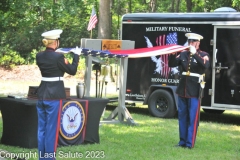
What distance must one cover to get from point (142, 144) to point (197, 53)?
183cm

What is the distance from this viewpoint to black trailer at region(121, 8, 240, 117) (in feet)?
42.8

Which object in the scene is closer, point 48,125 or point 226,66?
point 48,125

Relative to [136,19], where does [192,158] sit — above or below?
below

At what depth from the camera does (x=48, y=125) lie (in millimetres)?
7750

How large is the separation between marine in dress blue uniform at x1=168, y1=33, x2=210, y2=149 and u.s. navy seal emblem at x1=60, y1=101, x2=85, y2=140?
5.54 ft

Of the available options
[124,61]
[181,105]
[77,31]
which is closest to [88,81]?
[124,61]

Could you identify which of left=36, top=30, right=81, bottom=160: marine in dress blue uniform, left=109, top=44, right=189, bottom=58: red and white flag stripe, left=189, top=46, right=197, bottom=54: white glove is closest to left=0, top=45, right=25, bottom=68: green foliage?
left=109, top=44, right=189, bottom=58: red and white flag stripe

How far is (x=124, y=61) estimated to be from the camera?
12109 millimetres

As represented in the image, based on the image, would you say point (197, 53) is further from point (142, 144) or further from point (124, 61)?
point (124, 61)

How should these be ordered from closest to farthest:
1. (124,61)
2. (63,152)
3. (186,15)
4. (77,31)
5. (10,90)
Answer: (63,152), (124,61), (186,15), (10,90), (77,31)

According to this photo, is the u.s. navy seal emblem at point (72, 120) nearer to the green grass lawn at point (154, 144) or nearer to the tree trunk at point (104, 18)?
the green grass lawn at point (154, 144)

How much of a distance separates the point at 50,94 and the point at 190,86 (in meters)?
2.81

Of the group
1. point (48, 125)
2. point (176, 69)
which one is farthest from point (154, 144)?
point (176, 69)

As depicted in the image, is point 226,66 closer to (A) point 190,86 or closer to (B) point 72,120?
(A) point 190,86
